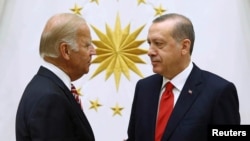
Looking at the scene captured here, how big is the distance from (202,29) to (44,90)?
1.40 m

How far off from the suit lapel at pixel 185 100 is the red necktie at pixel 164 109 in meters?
0.04

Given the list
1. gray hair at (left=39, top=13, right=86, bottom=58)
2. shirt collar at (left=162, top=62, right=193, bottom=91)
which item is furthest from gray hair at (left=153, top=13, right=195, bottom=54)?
gray hair at (left=39, top=13, right=86, bottom=58)

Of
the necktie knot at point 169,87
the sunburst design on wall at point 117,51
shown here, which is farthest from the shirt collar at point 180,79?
the sunburst design on wall at point 117,51

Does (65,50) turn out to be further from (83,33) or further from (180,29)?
(180,29)

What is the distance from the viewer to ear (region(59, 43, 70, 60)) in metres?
1.81

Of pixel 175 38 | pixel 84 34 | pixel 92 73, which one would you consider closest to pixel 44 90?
pixel 84 34

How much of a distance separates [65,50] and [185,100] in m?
0.55

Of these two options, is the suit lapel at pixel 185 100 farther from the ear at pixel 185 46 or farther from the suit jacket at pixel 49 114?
the suit jacket at pixel 49 114

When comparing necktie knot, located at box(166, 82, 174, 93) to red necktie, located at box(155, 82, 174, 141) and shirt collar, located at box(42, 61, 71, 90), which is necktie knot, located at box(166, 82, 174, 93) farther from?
shirt collar, located at box(42, 61, 71, 90)

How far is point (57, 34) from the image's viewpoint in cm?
179

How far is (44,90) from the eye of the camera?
5.64 ft

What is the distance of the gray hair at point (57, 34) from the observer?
70.5 inches

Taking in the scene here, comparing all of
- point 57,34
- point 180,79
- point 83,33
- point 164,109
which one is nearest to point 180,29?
point 180,79

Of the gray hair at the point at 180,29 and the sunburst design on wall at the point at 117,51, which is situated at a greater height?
the gray hair at the point at 180,29
